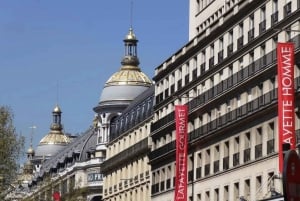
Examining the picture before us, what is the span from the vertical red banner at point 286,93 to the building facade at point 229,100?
490 cm

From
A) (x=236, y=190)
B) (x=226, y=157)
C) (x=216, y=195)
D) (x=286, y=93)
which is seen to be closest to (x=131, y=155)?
(x=216, y=195)

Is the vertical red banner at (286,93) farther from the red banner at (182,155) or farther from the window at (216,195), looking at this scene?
the red banner at (182,155)

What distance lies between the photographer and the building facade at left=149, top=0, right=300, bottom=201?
67562 millimetres

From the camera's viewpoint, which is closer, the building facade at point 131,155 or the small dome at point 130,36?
the building facade at point 131,155

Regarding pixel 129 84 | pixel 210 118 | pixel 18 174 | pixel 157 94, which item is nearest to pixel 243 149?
pixel 210 118

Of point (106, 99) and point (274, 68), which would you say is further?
point (106, 99)

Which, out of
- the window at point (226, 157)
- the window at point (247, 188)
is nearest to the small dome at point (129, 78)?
the window at point (226, 157)

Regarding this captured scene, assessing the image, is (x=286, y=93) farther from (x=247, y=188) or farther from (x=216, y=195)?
(x=216, y=195)

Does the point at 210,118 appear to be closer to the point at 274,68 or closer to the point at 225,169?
the point at 225,169

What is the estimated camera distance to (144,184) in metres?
112

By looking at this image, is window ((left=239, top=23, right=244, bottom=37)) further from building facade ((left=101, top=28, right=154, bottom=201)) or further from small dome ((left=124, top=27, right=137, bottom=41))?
small dome ((left=124, top=27, right=137, bottom=41))

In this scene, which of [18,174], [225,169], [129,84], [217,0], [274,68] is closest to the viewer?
[274,68]

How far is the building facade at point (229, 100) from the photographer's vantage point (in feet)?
222

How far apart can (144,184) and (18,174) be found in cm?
3081
